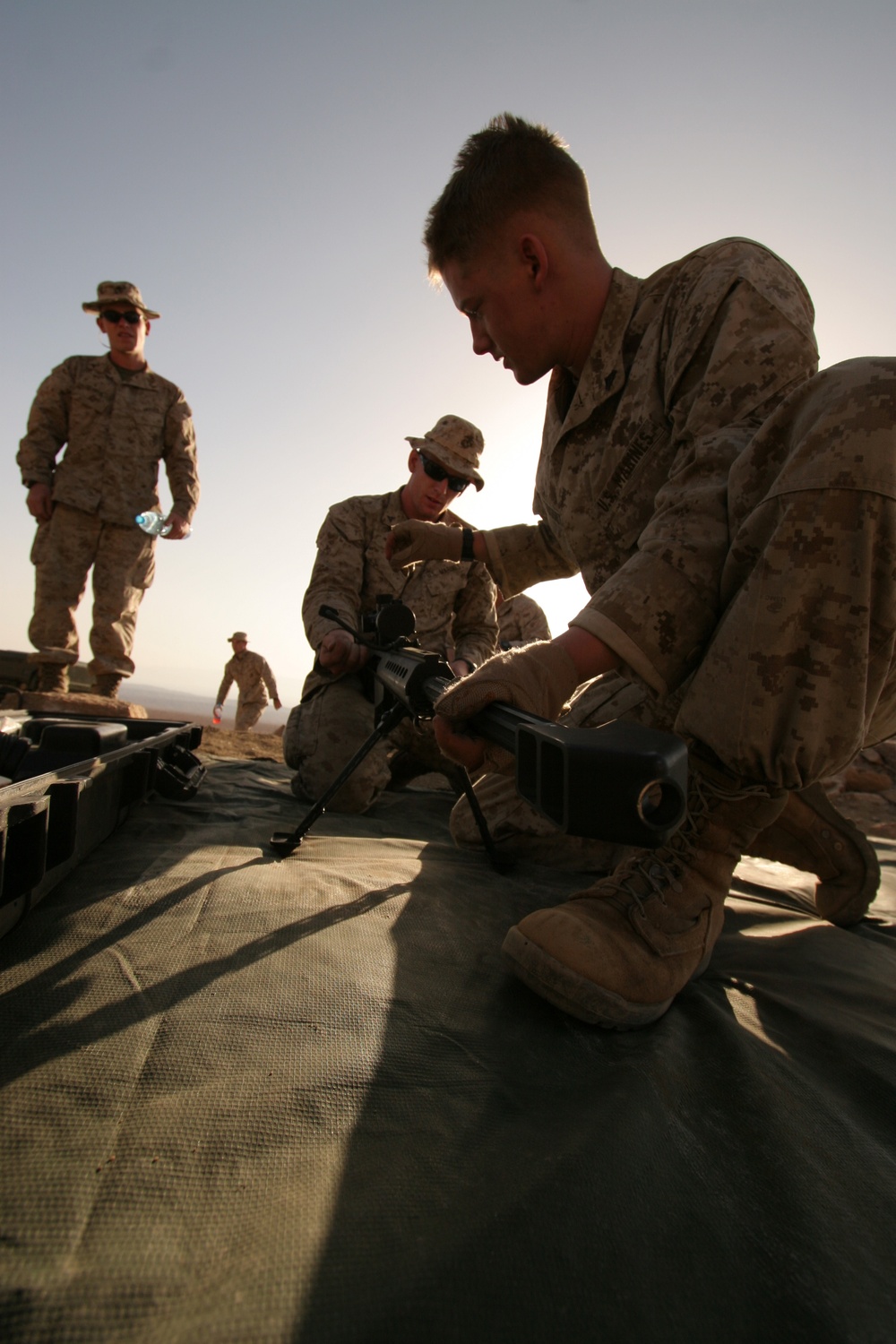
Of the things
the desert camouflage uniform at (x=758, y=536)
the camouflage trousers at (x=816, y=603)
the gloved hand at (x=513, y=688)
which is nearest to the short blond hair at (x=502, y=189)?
the desert camouflage uniform at (x=758, y=536)

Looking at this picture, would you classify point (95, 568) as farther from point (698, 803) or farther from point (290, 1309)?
point (290, 1309)

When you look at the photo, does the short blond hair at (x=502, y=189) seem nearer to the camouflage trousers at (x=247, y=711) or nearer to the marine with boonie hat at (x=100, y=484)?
the marine with boonie hat at (x=100, y=484)

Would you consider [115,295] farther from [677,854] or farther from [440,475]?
[677,854]

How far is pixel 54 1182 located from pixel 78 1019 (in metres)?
0.28

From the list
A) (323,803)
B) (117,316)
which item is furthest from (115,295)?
(323,803)

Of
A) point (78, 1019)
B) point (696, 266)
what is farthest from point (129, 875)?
point (696, 266)

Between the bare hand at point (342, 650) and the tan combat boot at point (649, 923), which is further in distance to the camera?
the bare hand at point (342, 650)

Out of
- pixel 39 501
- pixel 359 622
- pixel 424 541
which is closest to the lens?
pixel 424 541

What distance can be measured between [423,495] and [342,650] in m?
1.03

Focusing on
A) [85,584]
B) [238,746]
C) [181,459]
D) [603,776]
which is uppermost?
[181,459]

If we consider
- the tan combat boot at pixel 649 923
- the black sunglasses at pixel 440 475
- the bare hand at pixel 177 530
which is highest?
the black sunglasses at pixel 440 475

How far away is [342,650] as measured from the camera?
3133mm

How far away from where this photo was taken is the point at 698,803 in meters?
1.33

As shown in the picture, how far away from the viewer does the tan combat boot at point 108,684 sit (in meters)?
5.07
